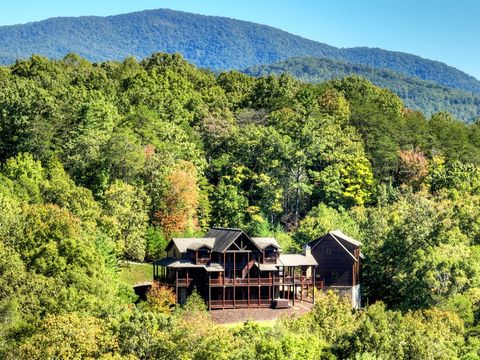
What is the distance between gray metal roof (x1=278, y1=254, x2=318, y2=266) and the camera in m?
71.6

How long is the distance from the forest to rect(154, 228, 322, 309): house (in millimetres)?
3483

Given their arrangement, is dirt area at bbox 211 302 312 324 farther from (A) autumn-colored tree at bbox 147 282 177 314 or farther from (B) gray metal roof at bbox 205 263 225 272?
(A) autumn-colored tree at bbox 147 282 177 314

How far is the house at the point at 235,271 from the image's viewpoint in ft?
226

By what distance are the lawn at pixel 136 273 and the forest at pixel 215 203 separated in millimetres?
1303

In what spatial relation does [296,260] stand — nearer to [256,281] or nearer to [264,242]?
[264,242]

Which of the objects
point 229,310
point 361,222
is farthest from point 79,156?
point 361,222

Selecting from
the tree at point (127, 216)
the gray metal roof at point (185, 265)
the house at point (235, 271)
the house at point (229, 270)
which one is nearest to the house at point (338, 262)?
the house at point (235, 271)

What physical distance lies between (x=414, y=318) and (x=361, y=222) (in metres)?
28.2

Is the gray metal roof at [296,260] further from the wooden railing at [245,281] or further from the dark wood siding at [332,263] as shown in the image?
the dark wood siding at [332,263]

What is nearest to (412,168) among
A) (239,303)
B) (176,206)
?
(176,206)

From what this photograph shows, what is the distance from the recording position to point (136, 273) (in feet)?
243

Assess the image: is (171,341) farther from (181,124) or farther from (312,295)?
(181,124)

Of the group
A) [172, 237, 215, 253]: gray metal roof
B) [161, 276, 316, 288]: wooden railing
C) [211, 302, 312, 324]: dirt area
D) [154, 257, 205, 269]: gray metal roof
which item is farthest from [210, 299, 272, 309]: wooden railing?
[172, 237, 215, 253]: gray metal roof

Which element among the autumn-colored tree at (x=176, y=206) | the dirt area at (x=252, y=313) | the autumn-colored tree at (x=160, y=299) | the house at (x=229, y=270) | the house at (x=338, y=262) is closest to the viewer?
the autumn-colored tree at (x=160, y=299)
